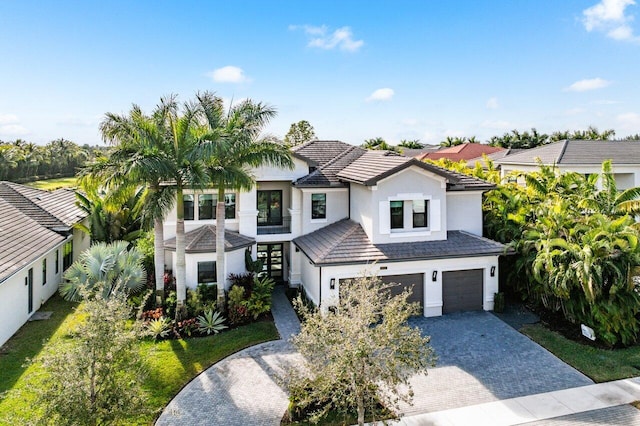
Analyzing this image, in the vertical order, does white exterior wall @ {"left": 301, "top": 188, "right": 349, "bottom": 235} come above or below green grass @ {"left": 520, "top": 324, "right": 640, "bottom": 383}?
above

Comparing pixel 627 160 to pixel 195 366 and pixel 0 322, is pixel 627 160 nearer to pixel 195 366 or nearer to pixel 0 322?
pixel 195 366

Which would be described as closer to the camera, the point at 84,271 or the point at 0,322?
the point at 0,322

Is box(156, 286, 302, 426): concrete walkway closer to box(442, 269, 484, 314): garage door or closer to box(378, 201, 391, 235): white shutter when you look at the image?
box(378, 201, 391, 235): white shutter

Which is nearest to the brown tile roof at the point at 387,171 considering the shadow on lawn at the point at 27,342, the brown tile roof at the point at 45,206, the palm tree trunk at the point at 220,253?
the palm tree trunk at the point at 220,253

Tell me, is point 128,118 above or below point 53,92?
below

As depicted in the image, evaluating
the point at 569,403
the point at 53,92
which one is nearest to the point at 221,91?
the point at 53,92

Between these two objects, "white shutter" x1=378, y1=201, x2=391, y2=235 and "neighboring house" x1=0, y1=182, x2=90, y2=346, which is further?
"white shutter" x1=378, y1=201, x2=391, y2=235

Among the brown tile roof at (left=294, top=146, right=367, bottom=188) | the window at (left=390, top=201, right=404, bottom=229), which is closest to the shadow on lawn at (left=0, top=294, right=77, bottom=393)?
the brown tile roof at (left=294, top=146, right=367, bottom=188)

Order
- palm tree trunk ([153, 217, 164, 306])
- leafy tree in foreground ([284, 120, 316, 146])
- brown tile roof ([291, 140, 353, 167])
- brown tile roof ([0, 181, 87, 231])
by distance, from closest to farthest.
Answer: palm tree trunk ([153, 217, 164, 306])
brown tile roof ([0, 181, 87, 231])
brown tile roof ([291, 140, 353, 167])
leafy tree in foreground ([284, 120, 316, 146])
